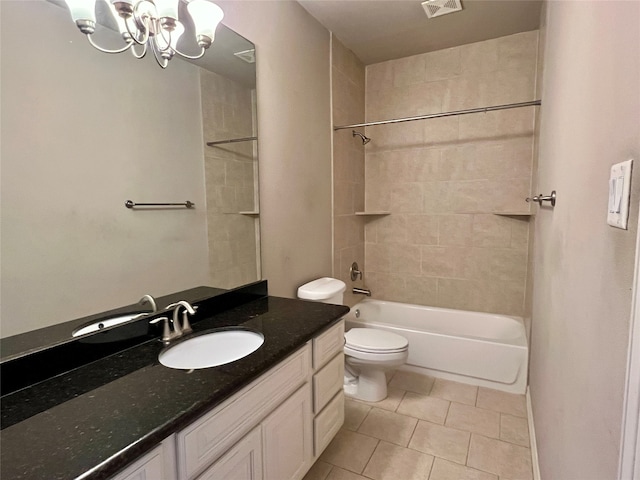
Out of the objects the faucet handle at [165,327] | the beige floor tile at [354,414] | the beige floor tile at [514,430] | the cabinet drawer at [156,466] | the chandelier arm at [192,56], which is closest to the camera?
the cabinet drawer at [156,466]

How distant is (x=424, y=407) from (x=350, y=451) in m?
0.64

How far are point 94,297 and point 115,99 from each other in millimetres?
714

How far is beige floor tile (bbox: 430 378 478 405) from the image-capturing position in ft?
7.55

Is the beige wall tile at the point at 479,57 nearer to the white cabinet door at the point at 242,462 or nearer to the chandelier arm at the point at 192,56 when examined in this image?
the chandelier arm at the point at 192,56

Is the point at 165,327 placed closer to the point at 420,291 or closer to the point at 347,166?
the point at 347,166

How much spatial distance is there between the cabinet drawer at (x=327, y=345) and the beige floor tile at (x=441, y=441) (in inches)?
29.0

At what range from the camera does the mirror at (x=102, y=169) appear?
1002 mm

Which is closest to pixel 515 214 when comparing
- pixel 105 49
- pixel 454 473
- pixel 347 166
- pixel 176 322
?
pixel 347 166

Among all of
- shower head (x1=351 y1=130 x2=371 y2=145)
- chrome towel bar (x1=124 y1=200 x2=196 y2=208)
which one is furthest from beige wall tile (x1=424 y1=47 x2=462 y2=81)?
chrome towel bar (x1=124 y1=200 x2=196 y2=208)

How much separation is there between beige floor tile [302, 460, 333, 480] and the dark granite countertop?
32.1 inches

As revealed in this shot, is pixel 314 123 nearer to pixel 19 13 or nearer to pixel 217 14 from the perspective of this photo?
pixel 217 14

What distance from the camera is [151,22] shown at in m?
1.31

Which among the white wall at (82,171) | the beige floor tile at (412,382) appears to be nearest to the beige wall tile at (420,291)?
the beige floor tile at (412,382)

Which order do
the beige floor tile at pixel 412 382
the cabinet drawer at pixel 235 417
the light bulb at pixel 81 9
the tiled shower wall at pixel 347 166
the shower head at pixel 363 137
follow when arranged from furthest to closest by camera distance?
the shower head at pixel 363 137, the tiled shower wall at pixel 347 166, the beige floor tile at pixel 412 382, the light bulb at pixel 81 9, the cabinet drawer at pixel 235 417
